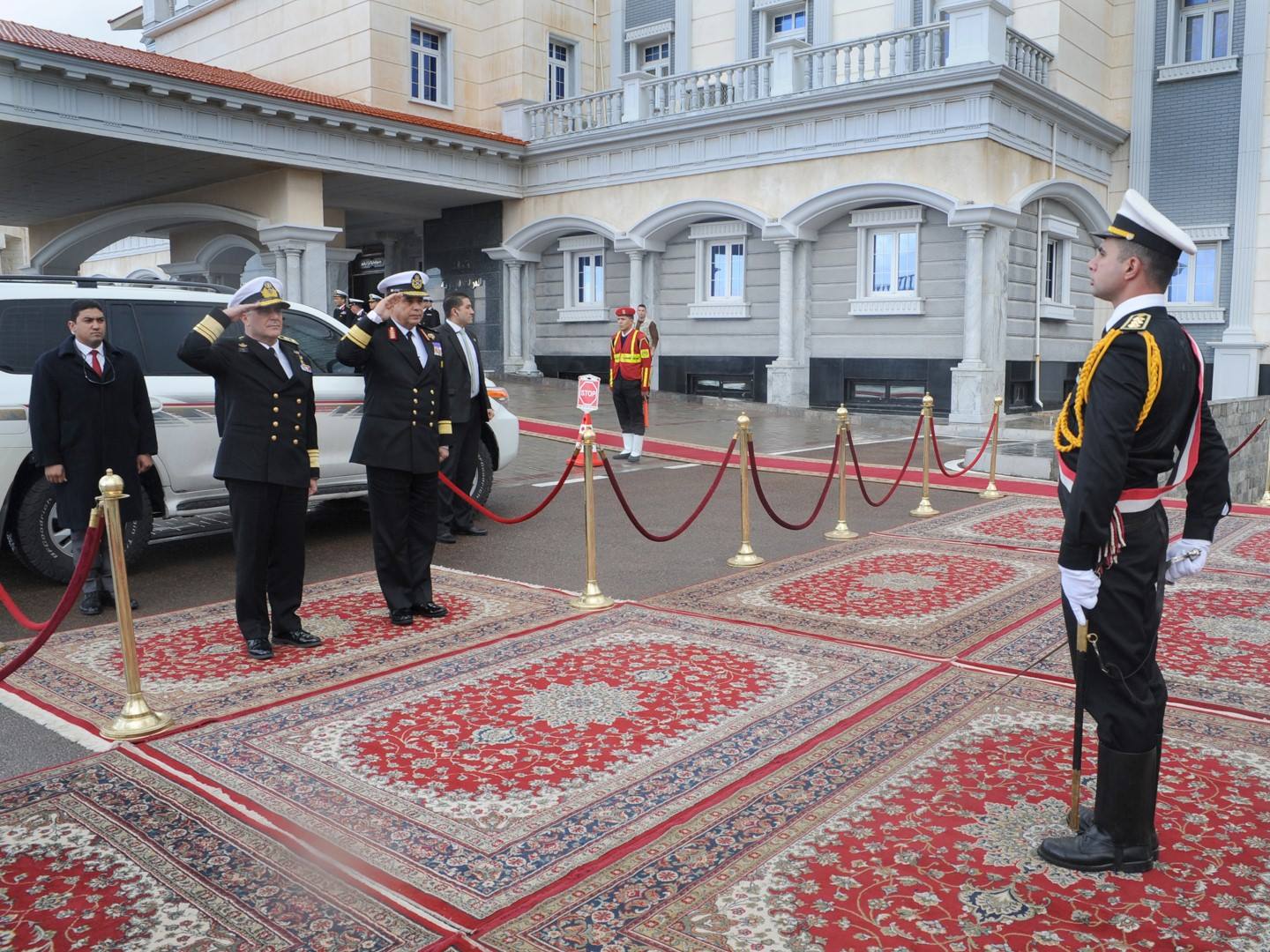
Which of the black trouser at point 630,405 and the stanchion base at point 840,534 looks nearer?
the stanchion base at point 840,534

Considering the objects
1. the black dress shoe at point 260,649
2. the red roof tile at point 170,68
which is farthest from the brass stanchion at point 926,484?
the red roof tile at point 170,68

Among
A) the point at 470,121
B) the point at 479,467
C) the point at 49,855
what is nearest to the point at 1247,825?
the point at 49,855

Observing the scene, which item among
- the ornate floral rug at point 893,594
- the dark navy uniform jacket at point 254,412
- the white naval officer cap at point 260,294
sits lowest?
the ornate floral rug at point 893,594

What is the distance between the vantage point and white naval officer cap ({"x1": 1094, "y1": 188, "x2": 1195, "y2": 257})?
10.1 feet

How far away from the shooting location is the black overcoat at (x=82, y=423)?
6.01 m

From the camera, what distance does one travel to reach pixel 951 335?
1781 centimetres

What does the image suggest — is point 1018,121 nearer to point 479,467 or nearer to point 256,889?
point 479,467

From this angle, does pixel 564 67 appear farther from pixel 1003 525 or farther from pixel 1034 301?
pixel 1003 525

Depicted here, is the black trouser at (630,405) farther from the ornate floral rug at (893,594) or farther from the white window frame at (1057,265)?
the white window frame at (1057,265)

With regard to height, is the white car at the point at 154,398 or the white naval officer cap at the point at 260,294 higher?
the white naval officer cap at the point at 260,294

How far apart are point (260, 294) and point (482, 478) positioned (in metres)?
3.74

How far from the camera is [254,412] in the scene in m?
5.37

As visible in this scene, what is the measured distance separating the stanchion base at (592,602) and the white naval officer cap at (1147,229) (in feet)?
12.2

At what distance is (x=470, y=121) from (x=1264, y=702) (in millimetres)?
22676
